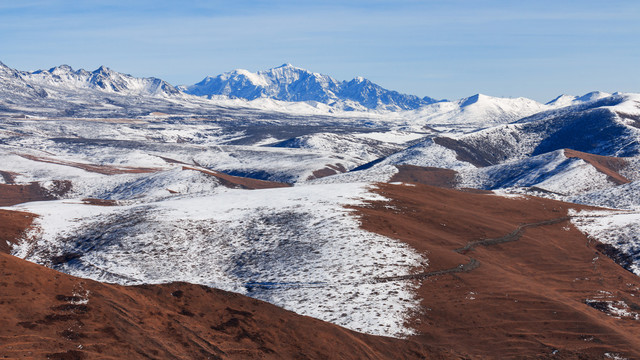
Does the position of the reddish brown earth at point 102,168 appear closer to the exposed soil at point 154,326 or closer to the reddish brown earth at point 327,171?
the reddish brown earth at point 327,171

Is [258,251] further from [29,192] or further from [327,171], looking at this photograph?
[327,171]

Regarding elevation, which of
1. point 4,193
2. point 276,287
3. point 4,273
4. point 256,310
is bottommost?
point 4,193

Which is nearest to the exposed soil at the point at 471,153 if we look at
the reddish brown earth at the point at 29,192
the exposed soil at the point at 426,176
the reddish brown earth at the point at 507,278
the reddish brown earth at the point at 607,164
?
the exposed soil at the point at 426,176

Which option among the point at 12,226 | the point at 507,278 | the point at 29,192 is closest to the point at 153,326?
the point at 507,278

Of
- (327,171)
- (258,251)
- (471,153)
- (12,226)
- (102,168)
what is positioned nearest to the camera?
(258,251)

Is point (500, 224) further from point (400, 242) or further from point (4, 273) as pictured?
point (4, 273)

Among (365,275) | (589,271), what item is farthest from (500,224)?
(365,275)
